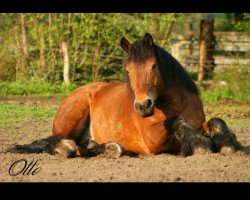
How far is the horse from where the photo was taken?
7941mm

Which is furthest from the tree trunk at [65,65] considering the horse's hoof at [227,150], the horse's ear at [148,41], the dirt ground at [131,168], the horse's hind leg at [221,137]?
the horse's hoof at [227,150]

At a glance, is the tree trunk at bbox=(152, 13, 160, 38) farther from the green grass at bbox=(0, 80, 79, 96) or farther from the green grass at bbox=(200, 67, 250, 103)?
the green grass at bbox=(0, 80, 79, 96)

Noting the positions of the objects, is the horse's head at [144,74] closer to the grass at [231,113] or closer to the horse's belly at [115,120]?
the horse's belly at [115,120]

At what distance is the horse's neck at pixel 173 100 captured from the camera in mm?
8433

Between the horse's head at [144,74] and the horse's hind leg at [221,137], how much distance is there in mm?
840

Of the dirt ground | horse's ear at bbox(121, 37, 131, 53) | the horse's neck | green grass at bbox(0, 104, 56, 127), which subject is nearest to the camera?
the dirt ground

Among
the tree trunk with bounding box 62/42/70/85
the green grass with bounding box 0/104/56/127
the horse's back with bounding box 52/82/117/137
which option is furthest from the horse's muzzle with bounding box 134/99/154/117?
the tree trunk with bounding box 62/42/70/85

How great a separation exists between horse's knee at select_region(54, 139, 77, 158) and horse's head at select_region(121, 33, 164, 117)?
142 cm

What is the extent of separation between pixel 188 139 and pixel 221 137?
1.58ft

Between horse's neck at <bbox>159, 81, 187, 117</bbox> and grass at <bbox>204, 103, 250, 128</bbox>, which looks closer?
horse's neck at <bbox>159, 81, 187, 117</bbox>

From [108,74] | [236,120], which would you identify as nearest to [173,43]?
[108,74]

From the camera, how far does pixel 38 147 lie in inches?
375

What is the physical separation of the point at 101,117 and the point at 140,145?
100 centimetres

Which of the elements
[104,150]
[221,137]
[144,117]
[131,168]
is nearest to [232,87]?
[104,150]
